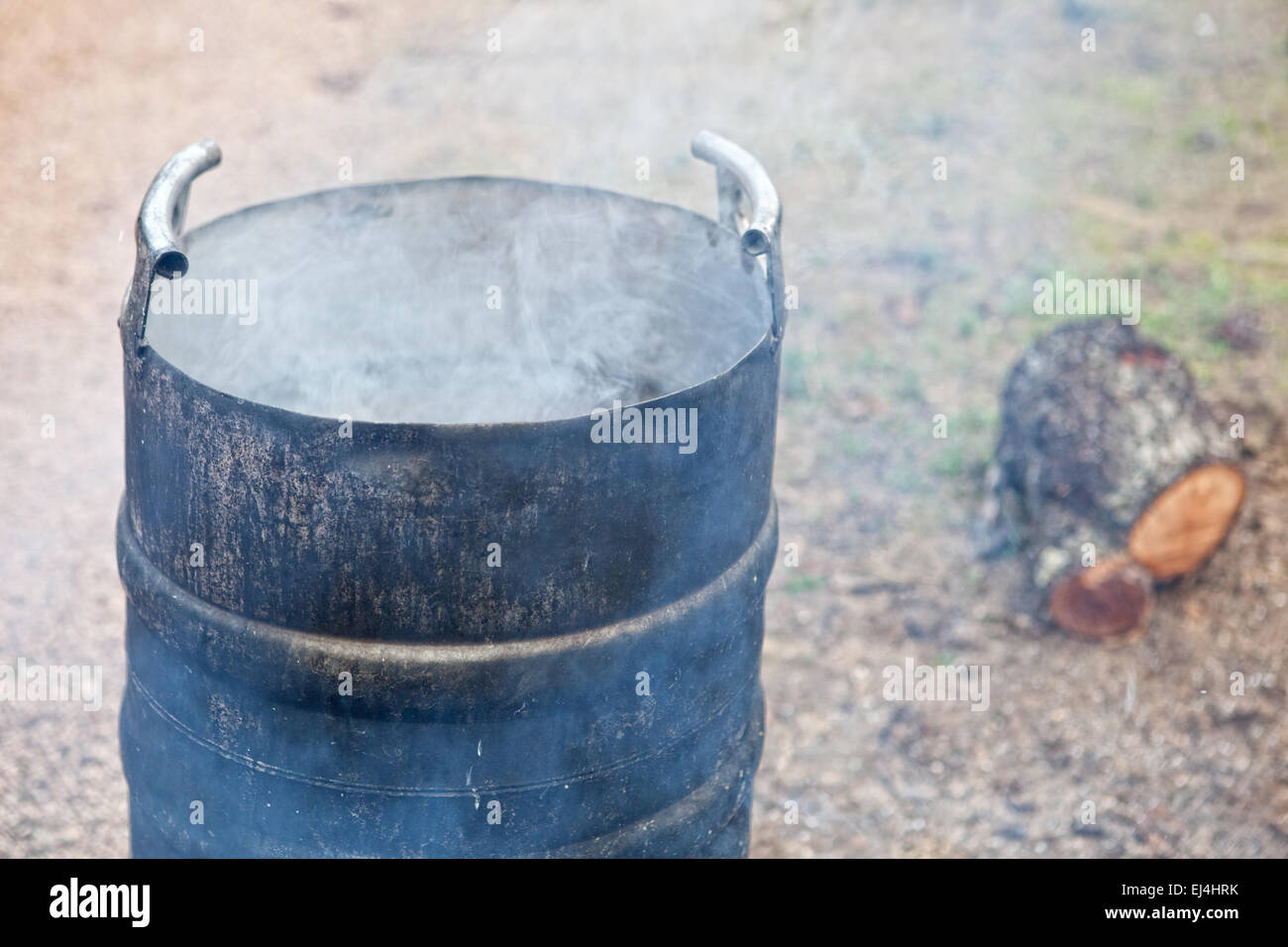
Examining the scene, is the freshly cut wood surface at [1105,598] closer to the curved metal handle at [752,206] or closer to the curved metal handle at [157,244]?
the curved metal handle at [752,206]

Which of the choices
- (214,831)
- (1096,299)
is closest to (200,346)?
(214,831)

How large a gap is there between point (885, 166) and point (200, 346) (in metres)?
6.47

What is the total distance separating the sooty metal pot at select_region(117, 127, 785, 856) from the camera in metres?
2.09

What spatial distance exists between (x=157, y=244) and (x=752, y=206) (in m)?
1.16

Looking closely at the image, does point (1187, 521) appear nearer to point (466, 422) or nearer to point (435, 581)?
point (466, 422)

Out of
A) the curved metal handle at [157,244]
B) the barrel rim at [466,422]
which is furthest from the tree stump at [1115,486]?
the curved metal handle at [157,244]

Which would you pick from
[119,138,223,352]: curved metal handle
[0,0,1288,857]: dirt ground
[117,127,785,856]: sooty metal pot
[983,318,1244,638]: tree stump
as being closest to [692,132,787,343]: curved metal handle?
[117,127,785,856]: sooty metal pot

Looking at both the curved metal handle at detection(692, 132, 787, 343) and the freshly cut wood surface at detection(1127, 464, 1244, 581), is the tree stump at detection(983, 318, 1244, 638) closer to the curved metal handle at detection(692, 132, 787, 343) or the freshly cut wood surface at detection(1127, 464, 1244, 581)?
the freshly cut wood surface at detection(1127, 464, 1244, 581)

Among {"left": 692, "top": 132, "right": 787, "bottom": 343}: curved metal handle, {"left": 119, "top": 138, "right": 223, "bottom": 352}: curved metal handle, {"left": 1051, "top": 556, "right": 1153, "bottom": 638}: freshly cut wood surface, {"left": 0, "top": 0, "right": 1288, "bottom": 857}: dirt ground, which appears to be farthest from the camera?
{"left": 1051, "top": 556, "right": 1153, "bottom": 638}: freshly cut wood surface

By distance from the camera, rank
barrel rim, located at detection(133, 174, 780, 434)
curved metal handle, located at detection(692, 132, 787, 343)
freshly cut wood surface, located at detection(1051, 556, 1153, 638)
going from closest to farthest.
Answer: barrel rim, located at detection(133, 174, 780, 434) < curved metal handle, located at detection(692, 132, 787, 343) < freshly cut wood surface, located at detection(1051, 556, 1153, 638)

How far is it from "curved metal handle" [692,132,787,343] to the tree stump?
239cm

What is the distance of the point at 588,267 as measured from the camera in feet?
9.77

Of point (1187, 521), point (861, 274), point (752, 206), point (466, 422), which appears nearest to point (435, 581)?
point (466, 422)
